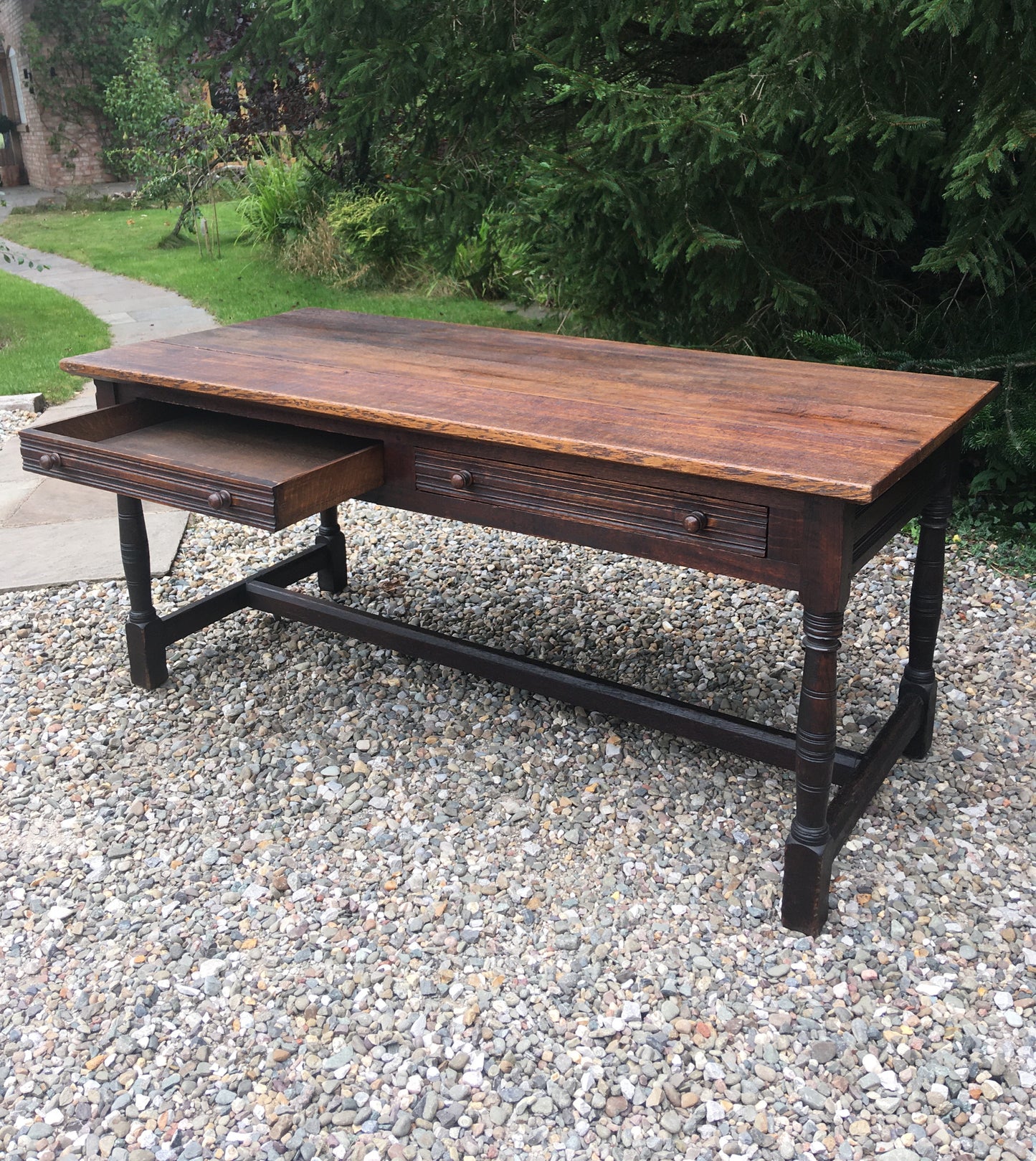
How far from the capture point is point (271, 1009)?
217 centimetres

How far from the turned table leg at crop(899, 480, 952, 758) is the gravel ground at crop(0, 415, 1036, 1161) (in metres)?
0.15

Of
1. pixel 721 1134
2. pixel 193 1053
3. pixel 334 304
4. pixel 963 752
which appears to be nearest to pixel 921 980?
pixel 721 1134

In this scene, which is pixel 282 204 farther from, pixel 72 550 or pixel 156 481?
pixel 156 481

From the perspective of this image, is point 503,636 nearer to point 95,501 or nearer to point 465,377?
point 465,377

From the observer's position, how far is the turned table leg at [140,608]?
3168 mm

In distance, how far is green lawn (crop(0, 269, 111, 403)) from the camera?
21.4ft

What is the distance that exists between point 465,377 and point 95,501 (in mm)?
2858

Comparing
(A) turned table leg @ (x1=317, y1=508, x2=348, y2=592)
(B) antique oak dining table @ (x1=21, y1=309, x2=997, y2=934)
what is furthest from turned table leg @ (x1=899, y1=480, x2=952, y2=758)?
(A) turned table leg @ (x1=317, y1=508, x2=348, y2=592)

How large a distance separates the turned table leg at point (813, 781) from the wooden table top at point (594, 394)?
0.33m

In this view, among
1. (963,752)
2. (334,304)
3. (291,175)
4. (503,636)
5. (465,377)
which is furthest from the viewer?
(291,175)

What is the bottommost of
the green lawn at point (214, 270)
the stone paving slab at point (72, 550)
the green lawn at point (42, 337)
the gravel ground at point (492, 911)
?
the gravel ground at point (492, 911)

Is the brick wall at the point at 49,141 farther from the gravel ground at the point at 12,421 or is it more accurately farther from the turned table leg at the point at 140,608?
the turned table leg at the point at 140,608

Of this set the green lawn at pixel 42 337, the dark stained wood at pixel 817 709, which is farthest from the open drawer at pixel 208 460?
the green lawn at pixel 42 337

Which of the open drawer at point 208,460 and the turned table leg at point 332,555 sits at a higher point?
the open drawer at point 208,460
